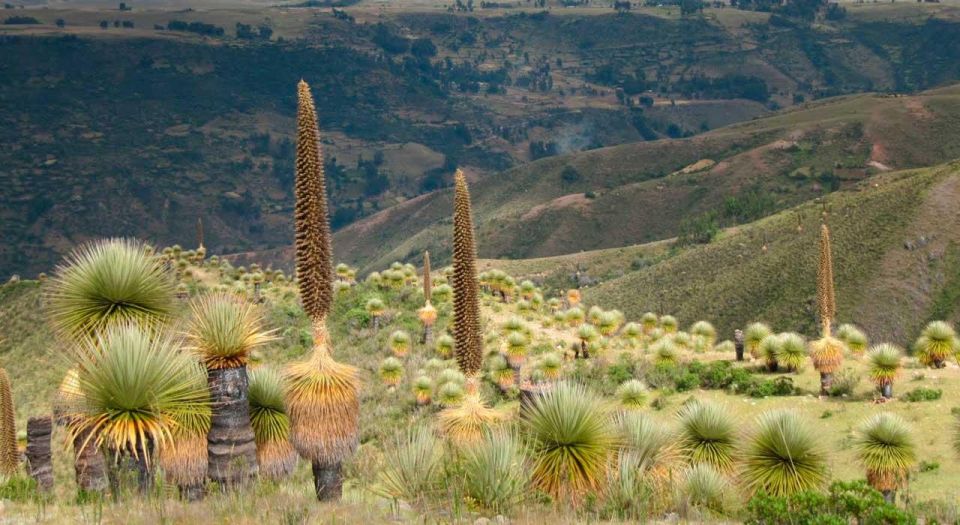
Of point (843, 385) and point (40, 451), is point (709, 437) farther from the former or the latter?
point (40, 451)

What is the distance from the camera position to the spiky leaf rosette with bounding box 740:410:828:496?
12.5m

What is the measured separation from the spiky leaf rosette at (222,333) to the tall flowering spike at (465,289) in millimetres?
2635

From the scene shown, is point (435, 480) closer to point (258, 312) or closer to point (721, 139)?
point (258, 312)

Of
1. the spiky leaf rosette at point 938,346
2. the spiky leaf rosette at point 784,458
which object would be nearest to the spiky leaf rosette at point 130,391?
the spiky leaf rosette at point 784,458

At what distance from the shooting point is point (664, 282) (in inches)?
2399

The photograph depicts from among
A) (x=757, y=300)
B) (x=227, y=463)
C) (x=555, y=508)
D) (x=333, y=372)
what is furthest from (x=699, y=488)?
(x=757, y=300)

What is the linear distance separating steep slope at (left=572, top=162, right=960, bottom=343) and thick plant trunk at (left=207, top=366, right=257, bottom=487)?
4047 cm

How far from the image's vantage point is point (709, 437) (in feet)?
44.6

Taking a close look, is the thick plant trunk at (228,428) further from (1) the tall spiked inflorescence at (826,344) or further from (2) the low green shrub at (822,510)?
(1) the tall spiked inflorescence at (826,344)

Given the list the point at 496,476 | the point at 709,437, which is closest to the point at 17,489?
the point at 496,476

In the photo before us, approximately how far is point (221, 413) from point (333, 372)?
159 cm

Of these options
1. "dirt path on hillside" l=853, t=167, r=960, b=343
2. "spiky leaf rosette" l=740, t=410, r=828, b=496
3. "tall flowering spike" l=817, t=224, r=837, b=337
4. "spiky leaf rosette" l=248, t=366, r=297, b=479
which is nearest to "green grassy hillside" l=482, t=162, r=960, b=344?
"dirt path on hillside" l=853, t=167, r=960, b=343

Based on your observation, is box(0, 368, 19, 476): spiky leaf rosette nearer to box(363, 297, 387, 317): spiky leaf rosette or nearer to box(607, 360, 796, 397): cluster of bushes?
box(607, 360, 796, 397): cluster of bushes

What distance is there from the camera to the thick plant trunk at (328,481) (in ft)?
37.7
